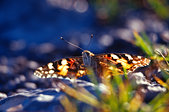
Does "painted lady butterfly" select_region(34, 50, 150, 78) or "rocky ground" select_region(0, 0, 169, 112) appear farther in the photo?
"rocky ground" select_region(0, 0, 169, 112)

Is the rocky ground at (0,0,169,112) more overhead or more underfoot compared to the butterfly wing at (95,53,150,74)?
more overhead

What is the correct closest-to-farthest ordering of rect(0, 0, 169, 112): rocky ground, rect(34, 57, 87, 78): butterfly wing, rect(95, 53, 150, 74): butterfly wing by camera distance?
rect(95, 53, 150, 74): butterfly wing, rect(34, 57, 87, 78): butterfly wing, rect(0, 0, 169, 112): rocky ground

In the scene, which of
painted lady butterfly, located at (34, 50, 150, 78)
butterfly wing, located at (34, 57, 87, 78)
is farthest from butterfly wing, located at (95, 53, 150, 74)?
butterfly wing, located at (34, 57, 87, 78)

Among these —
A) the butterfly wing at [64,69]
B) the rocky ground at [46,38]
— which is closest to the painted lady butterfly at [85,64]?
the butterfly wing at [64,69]

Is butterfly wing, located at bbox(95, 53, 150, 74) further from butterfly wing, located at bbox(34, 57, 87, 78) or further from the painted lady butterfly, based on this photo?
butterfly wing, located at bbox(34, 57, 87, 78)

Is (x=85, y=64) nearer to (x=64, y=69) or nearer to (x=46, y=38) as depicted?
(x=64, y=69)

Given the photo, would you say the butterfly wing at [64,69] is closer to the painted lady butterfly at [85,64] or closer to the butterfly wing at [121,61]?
the painted lady butterfly at [85,64]

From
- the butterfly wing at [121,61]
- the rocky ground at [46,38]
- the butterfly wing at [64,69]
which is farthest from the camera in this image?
the rocky ground at [46,38]

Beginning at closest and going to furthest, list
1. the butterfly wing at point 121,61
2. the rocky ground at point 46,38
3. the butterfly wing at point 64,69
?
the butterfly wing at point 121,61
the butterfly wing at point 64,69
the rocky ground at point 46,38
